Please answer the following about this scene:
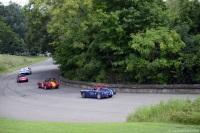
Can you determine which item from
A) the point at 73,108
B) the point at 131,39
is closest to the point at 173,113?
the point at 73,108

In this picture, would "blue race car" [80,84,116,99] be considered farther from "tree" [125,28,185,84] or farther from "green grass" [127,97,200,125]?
"green grass" [127,97,200,125]

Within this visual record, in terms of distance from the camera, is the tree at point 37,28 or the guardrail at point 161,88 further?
the tree at point 37,28

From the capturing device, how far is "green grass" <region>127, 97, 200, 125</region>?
1233 centimetres

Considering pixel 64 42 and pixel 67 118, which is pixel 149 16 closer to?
pixel 64 42

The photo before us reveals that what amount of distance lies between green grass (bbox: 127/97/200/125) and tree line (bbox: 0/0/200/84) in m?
14.9

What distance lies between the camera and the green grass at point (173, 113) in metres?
12.3

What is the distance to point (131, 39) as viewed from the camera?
34281mm

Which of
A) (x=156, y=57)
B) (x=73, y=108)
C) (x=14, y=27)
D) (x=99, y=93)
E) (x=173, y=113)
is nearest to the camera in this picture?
(x=173, y=113)

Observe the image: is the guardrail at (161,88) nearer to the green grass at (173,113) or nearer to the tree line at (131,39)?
the tree line at (131,39)

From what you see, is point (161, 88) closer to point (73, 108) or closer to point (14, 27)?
point (73, 108)

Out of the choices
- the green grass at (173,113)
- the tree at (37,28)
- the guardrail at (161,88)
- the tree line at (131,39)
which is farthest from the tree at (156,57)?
the tree at (37,28)

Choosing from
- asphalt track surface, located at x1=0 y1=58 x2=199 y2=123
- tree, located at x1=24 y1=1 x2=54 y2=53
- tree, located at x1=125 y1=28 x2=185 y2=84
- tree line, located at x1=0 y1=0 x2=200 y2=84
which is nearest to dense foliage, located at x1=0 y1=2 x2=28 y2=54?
tree, located at x1=24 y1=1 x2=54 y2=53

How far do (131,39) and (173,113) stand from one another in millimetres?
21731

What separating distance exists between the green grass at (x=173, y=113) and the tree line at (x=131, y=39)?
14911 mm
